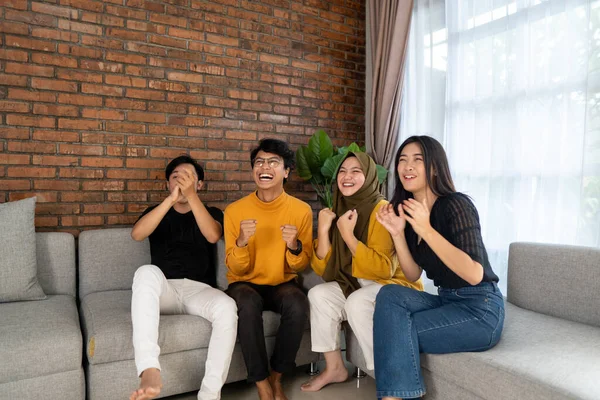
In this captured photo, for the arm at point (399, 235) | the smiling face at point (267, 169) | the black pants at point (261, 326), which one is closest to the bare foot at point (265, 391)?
the black pants at point (261, 326)

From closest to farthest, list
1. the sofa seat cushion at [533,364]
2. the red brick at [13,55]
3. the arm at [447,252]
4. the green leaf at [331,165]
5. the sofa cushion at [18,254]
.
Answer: the sofa seat cushion at [533,364], the arm at [447,252], the sofa cushion at [18,254], the red brick at [13,55], the green leaf at [331,165]

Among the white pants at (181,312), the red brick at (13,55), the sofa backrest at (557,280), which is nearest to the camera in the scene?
the white pants at (181,312)

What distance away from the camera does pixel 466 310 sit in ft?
5.42

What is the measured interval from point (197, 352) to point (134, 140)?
146 cm

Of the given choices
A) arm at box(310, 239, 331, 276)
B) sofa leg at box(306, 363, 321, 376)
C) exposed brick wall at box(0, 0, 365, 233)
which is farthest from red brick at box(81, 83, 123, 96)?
sofa leg at box(306, 363, 321, 376)

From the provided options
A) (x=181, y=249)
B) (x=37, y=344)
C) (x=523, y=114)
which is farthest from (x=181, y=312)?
(x=523, y=114)

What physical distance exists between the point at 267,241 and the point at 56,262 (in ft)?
3.78

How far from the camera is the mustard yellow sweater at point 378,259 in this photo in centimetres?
201

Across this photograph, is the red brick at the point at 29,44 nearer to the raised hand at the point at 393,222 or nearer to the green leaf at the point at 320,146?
the green leaf at the point at 320,146

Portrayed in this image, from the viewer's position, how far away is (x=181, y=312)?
211cm

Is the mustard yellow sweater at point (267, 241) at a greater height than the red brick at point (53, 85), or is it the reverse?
the red brick at point (53, 85)

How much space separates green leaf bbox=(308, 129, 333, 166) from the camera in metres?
3.13

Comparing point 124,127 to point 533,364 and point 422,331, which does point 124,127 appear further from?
point 533,364

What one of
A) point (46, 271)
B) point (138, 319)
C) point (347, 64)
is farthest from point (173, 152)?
point (347, 64)
